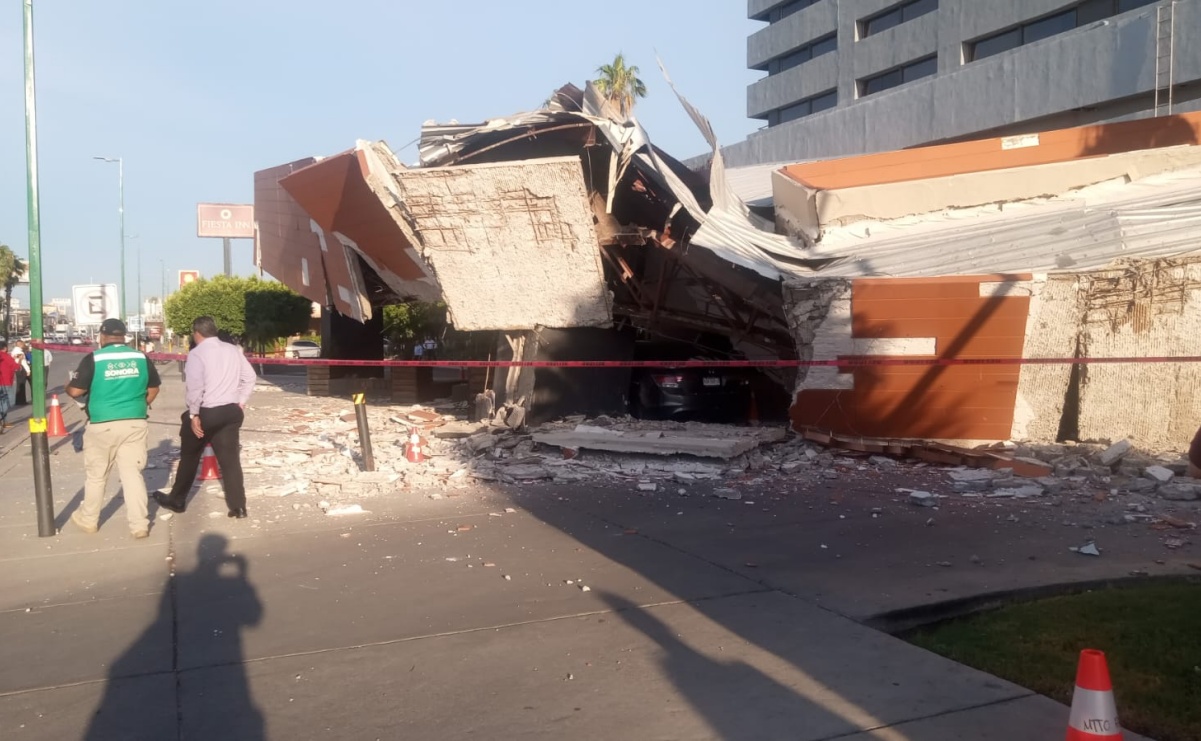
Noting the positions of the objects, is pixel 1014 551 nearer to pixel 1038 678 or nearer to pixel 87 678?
pixel 1038 678

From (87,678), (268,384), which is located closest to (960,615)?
(87,678)

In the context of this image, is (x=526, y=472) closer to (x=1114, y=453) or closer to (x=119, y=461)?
(x=119, y=461)

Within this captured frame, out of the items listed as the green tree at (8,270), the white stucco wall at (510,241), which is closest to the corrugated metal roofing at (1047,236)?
the white stucco wall at (510,241)

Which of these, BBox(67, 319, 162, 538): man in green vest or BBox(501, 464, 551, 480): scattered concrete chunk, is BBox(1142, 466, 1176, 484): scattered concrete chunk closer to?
BBox(501, 464, 551, 480): scattered concrete chunk

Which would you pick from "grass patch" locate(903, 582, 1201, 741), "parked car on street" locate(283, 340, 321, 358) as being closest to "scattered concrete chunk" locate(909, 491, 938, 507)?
"grass patch" locate(903, 582, 1201, 741)

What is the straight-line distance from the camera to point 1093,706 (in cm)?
342

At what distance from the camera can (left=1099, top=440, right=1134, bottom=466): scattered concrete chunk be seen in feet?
32.0

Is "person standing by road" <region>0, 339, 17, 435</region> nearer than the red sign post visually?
Yes

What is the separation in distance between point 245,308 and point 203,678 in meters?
41.8

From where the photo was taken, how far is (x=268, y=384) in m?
29.4

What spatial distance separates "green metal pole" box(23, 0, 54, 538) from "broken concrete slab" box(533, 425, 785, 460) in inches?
208

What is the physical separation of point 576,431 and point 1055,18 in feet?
95.2

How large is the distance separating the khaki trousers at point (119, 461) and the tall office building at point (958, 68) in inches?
1057

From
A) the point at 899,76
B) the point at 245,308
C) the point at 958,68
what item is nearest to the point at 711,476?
the point at 958,68
